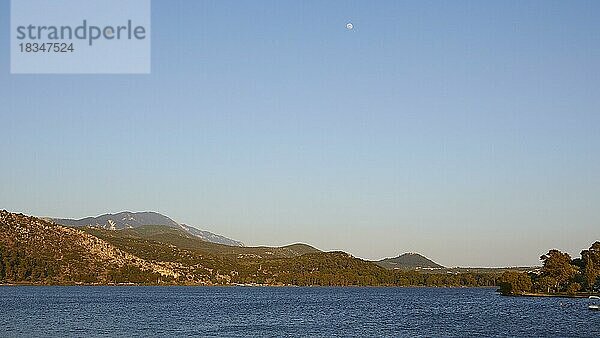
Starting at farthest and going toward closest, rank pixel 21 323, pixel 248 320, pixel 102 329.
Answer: pixel 248 320, pixel 21 323, pixel 102 329

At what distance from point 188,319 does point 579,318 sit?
5224 centimetres

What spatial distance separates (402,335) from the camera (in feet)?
259

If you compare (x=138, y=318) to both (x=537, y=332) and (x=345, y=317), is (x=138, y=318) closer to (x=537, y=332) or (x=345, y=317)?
(x=345, y=317)

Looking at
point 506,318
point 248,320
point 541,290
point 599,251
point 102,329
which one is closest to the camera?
point 102,329

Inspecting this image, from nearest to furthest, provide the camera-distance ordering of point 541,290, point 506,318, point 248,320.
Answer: point 248,320
point 506,318
point 541,290

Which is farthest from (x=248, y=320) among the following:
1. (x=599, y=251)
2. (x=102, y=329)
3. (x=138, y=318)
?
(x=599, y=251)

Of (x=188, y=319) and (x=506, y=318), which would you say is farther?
(x=506, y=318)

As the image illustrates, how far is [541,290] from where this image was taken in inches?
7830

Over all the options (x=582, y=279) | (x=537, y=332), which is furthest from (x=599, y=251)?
(x=537, y=332)

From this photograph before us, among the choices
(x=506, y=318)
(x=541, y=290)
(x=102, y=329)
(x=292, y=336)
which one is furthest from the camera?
(x=541, y=290)

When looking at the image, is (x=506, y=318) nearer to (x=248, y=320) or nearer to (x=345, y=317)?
(x=345, y=317)

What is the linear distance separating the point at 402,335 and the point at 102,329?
30.7 metres

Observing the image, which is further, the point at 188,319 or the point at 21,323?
the point at 188,319

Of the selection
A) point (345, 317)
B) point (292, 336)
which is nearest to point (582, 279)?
point (345, 317)
